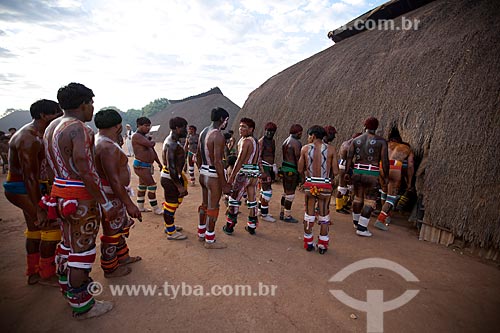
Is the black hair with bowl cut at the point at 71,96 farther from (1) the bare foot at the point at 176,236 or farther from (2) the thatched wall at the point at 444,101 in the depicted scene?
(2) the thatched wall at the point at 444,101

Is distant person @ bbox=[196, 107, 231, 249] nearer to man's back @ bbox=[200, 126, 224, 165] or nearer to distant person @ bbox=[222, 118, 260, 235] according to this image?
man's back @ bbox=[200, 126, 224, 165]

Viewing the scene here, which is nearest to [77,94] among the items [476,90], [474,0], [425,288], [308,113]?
[425,288]

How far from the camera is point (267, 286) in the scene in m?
3.15

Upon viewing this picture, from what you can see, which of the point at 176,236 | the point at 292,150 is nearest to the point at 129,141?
the point at 176,236

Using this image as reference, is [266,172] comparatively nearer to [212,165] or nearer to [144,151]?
[212,165]

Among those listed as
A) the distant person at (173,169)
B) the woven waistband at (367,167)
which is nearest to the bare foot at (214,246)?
the distant person at (173,169)

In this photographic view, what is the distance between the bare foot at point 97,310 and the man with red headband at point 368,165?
431 centimetres

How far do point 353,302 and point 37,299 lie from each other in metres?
3.56

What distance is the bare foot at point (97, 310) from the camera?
2486 millimetres

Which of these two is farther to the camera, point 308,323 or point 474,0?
point 474,0

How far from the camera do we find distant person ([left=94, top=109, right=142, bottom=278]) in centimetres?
270

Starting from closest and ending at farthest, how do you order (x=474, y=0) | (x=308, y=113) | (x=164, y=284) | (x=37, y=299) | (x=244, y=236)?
(x=37, y=299) → (x=164, y=284) → (x=244, y=236) → (x=474, y=0) → (x=308, y=113)

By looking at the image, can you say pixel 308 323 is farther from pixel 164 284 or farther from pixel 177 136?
pixel 177 136

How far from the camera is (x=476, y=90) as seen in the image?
442 cm
